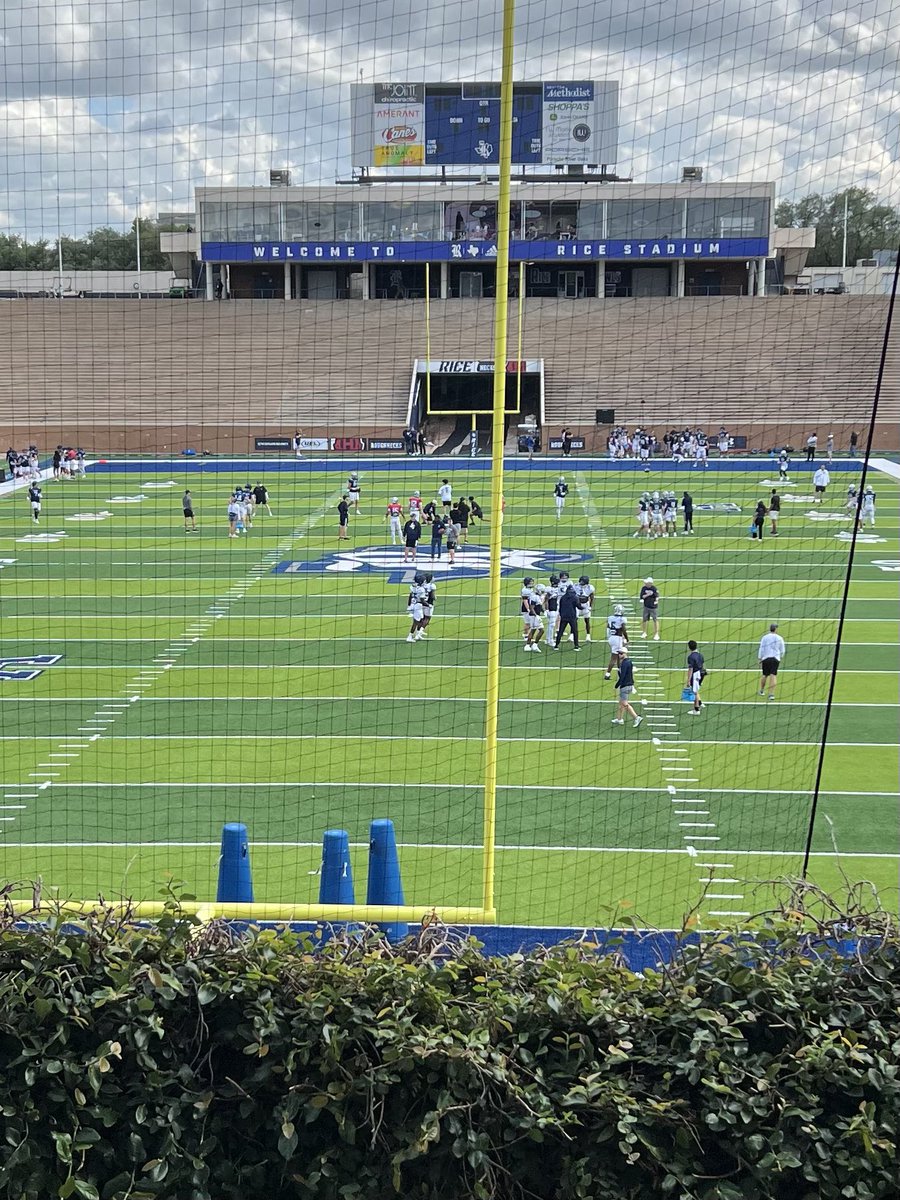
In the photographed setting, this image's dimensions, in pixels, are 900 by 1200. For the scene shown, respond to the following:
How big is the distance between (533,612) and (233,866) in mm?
10067

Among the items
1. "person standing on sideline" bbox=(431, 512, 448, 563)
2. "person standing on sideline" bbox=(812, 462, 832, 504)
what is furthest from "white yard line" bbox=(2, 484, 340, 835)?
"person standing on sideline" bbox=(812, 462, 832, 504)

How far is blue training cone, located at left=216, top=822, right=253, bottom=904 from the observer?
289 inches

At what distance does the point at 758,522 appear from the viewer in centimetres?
2462

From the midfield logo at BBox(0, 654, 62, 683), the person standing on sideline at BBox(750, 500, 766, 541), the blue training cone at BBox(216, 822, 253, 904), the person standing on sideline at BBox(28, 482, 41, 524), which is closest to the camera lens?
the blue training cone at BBox(216, 822, 253, 904)

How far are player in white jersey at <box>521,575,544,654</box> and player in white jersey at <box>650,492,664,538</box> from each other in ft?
30.9

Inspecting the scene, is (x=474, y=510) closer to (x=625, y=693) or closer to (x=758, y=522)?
(x=758, y=522)

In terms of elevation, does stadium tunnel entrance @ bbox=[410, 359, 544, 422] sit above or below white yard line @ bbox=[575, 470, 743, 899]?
above

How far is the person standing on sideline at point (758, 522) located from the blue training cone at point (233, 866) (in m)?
17.8

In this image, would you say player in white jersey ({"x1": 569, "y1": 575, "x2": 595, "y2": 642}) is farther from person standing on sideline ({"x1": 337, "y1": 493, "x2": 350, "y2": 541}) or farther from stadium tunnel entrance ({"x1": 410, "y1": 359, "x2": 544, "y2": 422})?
stadium tunnel entrance ({"x1": 410, "y1": 359, "x2": 544, "y2": 422})

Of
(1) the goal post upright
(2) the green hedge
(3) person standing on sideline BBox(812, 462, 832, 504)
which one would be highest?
(1) the goal post upright

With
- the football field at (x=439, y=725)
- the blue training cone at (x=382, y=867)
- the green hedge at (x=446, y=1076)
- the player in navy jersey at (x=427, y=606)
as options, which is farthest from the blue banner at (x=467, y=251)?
the green hedge at (x=446, y=1076)

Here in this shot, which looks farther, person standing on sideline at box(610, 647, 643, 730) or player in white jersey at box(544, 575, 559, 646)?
player in white jersey at box(544, 575, 559, 646)

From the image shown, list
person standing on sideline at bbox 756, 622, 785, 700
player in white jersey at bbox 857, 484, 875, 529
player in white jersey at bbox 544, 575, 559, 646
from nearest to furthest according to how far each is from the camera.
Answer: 1. person standing on sideline at bbox 756, 622, 785, 700
2. player in white jersey at bbox 544, 575, 559, 646
3. player in white jersey at bbox 857, 484, 875, 529

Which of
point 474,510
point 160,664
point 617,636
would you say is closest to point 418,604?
point 160,664
